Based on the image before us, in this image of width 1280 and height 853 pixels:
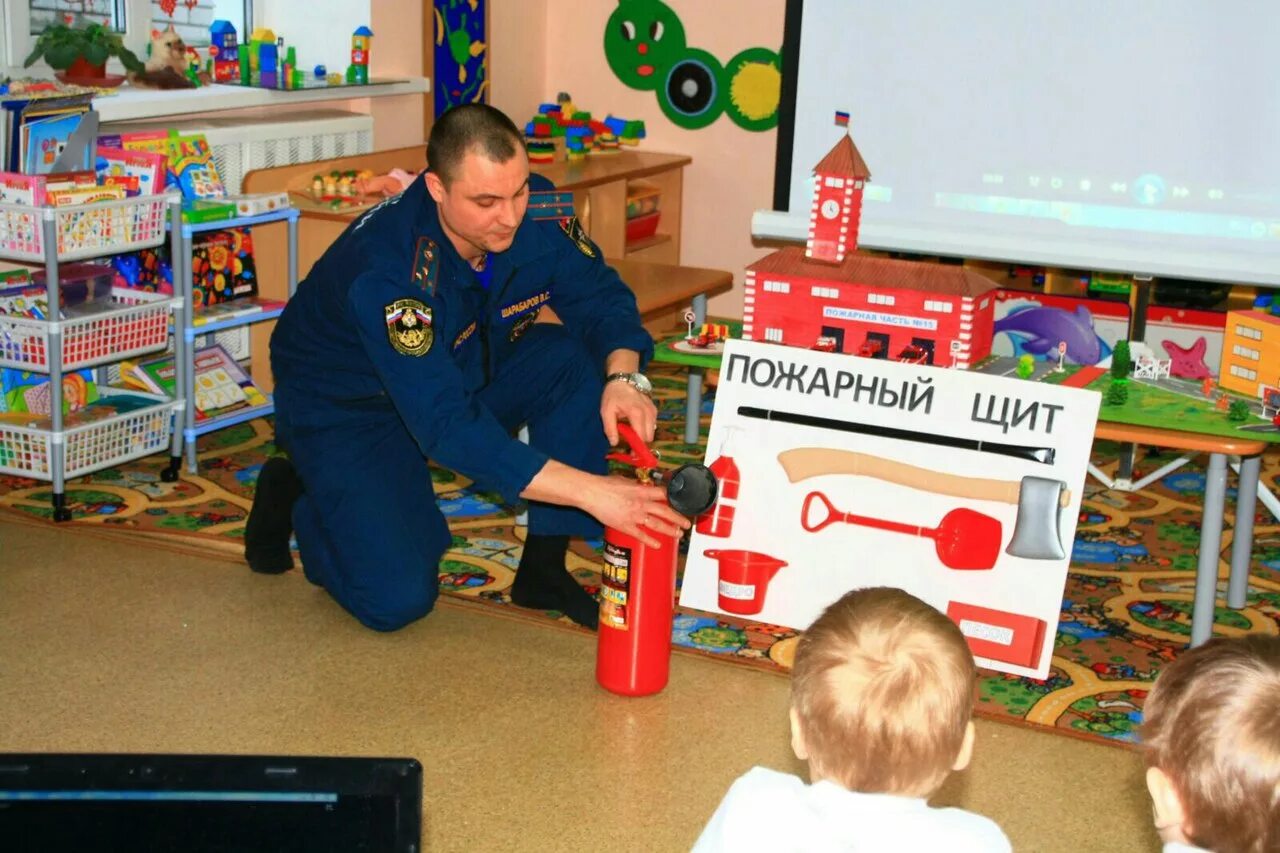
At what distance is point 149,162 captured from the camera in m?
3.74

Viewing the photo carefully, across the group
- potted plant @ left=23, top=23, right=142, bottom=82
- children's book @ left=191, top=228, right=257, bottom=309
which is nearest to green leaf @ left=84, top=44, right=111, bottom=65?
potted plant @ left=23, top=23, right=142, bottom=82

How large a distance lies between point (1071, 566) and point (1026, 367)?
699 mm

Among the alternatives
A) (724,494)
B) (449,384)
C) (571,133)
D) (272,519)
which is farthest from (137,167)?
(571,133)

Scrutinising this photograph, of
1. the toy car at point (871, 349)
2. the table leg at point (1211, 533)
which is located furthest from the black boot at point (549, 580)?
the table leg at point (1211, 533)

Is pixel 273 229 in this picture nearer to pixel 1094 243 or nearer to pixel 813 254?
pixel 813 254

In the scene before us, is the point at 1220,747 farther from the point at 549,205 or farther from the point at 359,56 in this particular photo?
the point at 359,56

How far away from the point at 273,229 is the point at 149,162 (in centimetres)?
75

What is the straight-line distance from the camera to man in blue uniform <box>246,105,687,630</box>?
2.69 m

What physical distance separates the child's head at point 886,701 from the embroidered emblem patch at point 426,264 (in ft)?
4.98

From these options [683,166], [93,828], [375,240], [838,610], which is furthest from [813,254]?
[683,166]

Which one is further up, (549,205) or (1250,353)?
(549,205)

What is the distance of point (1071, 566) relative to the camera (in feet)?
11.6

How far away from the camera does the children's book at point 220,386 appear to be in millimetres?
4164

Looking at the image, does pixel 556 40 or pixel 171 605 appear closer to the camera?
pixel 171 605
